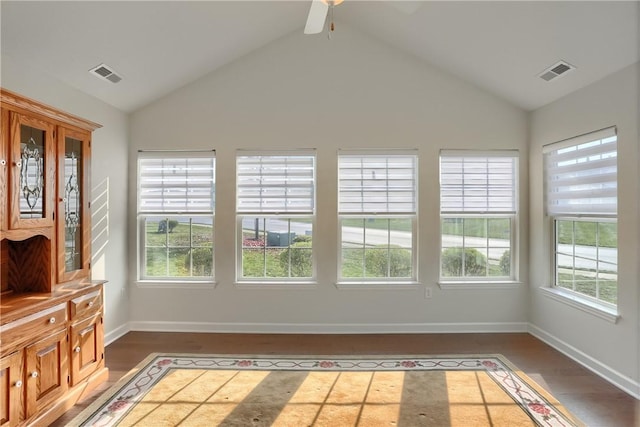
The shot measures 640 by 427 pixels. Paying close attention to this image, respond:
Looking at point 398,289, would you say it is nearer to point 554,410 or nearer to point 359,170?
point 359,170

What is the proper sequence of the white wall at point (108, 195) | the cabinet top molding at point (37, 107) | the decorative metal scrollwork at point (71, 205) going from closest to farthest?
the cabinet top molding at point (37, 107) → the decorative metal scrollwork at point (71, 205) → the white wall at point (108, 195)

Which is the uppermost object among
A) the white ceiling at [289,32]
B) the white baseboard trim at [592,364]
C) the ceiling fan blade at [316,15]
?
the white ceiling at [289,32]

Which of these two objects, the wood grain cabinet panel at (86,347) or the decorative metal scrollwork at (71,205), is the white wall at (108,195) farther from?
the wood grain cabinet panel at (86,347)

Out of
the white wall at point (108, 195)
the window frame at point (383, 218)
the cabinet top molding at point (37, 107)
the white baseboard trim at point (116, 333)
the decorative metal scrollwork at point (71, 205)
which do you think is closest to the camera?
the cabinet top molding at point (37, 107)

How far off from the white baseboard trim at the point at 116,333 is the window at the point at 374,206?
251 cm

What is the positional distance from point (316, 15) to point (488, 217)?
9.94ft

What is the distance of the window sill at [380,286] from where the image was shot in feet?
13.3

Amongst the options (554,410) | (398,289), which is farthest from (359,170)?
(554,410)

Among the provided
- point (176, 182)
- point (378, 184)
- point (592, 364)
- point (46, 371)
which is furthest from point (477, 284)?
point (46, 371)

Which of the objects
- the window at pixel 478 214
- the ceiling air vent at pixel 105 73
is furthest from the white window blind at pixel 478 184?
the ceiling air vent at pixel 105 73

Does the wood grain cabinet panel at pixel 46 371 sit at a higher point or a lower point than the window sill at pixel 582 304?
lower

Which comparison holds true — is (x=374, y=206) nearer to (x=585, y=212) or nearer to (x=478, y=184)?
(x=478, y=184)

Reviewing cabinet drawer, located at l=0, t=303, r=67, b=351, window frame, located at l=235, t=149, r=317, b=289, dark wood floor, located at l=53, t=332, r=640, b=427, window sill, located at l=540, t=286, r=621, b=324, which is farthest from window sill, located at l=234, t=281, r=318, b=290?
window sill, located at l=540, t=286, r=621, b=324

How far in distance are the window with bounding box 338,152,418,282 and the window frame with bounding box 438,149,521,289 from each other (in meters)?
0.33
